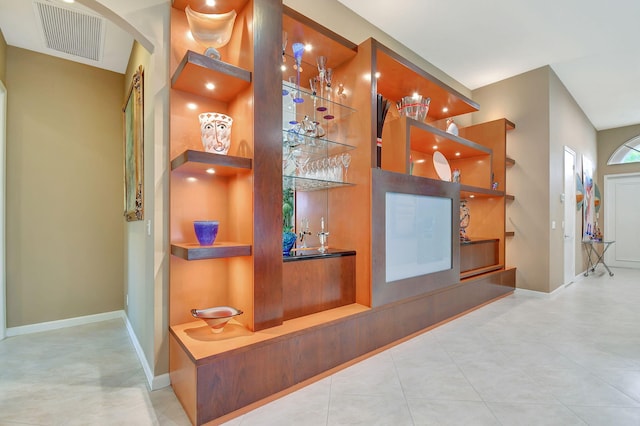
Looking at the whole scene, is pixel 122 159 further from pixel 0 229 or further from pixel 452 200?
pixel 452 200

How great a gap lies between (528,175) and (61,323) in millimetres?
6068

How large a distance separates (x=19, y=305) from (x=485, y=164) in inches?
221

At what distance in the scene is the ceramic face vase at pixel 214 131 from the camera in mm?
1868

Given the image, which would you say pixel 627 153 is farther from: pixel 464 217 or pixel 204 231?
pixel 204 231

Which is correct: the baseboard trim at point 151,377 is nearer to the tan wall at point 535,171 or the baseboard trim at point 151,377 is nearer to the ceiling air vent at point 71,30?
the ceiling air vent at point 71,30

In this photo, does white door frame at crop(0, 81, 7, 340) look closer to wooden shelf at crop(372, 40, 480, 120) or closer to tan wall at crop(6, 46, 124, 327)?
tan wall at crop(6, 46, 124, 327)

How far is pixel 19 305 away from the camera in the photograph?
2941 millimetres

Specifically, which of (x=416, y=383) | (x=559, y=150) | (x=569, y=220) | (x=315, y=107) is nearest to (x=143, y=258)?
(x=315, y=107)

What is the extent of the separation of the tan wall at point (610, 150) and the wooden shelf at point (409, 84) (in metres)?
5.52

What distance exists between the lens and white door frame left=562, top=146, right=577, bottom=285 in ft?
15.7

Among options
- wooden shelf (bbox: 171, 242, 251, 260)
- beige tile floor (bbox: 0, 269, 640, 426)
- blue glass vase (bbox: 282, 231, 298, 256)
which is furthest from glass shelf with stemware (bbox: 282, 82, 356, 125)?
beige tile floor (bbox: 0, 269, 640, 426)

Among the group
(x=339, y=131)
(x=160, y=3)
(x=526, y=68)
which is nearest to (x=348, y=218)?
(x=339, y=131)

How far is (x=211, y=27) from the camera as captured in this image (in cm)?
195

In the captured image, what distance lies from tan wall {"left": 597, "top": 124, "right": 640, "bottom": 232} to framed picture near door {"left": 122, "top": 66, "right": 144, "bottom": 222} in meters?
9.11
